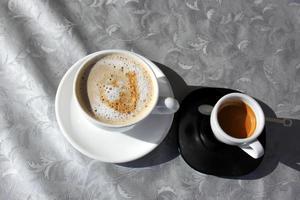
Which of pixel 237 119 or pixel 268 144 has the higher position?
pixel 237 119

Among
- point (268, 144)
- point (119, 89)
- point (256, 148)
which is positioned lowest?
point (268, 144)

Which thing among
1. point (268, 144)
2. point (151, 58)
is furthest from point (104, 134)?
point (268, 144)

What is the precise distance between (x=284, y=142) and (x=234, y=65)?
7.9 inches

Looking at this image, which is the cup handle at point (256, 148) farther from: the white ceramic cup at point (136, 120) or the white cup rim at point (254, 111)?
the white ceramic cup at point (136, 120)

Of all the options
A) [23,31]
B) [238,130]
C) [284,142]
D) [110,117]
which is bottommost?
[284,142]

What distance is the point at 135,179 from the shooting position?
701 mm

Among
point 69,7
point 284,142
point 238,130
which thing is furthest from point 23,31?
point 284,142

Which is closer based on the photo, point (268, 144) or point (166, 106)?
point (166, 106)

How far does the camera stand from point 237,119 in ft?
2.18

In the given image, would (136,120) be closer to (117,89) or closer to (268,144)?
(117,89)

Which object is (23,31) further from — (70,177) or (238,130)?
(238,130)

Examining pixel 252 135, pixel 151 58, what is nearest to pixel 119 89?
pixel 151 58

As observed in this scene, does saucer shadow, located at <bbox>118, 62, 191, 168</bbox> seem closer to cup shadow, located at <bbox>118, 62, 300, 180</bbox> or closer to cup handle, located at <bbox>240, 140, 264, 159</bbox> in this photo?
cup shadow, located at <bbox>118, 62, 300, 180</bbox>

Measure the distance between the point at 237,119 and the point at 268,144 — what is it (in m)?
0.13
